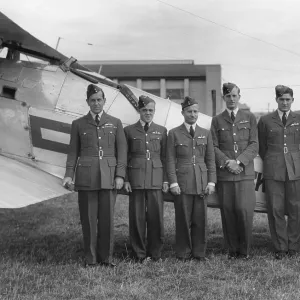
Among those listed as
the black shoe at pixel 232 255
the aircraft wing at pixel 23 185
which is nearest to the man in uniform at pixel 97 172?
the aircraft wing at pixel 23 185

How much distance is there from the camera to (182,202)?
504cm

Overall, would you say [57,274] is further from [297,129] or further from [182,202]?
[297,129]

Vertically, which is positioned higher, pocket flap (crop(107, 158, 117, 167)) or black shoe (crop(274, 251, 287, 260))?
→ pocket flap (crop(107, 158, 117, 167))

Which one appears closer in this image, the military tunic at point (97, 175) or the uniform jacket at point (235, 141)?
the military tunic at point (97, 175)

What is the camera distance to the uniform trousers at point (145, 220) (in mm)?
5027

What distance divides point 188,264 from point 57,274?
4.46 ft

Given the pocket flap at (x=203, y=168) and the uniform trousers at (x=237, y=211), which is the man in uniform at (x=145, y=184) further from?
the uniform trousers at (x=237, y=211)

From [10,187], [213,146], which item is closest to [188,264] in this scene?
[213,146]

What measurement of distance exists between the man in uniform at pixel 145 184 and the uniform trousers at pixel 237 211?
713mm

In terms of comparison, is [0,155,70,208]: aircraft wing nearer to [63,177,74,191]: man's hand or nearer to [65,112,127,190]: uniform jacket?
[63,177,74,191]: man's hand

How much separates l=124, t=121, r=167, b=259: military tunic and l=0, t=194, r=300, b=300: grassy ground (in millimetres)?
251

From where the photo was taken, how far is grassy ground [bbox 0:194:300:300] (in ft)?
13.0

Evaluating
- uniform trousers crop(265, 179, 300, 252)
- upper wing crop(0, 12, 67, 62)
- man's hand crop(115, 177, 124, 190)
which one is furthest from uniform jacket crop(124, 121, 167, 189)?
upper wing crop(0, 12, 67, 62)

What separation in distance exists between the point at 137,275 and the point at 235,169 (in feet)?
5.14
